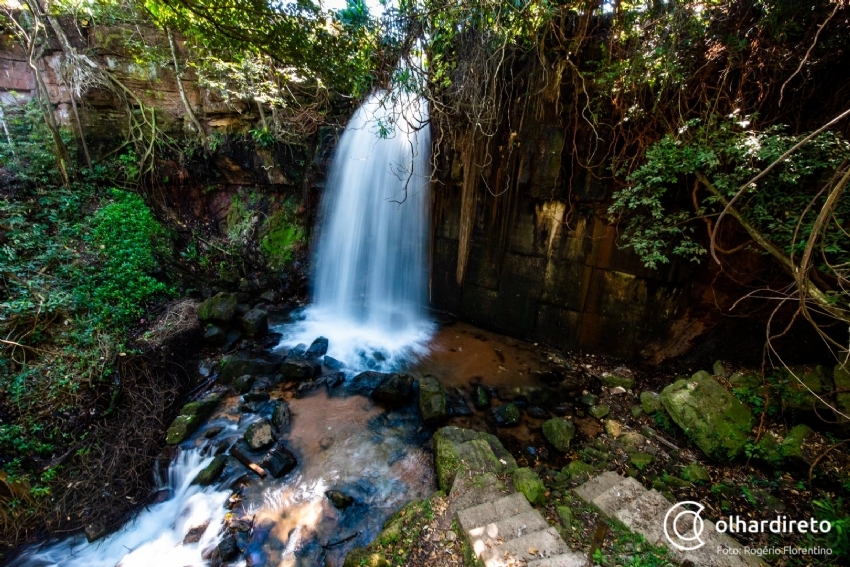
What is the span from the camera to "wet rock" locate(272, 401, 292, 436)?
4.43 metres

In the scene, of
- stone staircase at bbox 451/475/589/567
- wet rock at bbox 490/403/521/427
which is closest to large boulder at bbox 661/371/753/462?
wet rock at bbox 490/403/521/427

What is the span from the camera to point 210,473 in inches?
147

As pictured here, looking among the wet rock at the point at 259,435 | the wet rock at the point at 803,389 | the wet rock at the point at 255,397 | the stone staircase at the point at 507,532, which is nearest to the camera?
the stone staircase at the point at 507,532

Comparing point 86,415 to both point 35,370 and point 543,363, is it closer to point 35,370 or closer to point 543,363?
point 35,370

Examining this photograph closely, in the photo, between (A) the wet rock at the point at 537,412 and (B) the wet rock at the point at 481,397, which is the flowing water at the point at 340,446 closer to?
(B) the wet rock at the point at 481,397

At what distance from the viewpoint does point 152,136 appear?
7617 mm

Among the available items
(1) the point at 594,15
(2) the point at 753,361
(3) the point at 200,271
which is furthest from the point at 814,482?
(3) the point at 200,271

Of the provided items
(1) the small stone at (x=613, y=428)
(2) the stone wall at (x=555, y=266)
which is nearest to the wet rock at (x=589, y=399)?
(1) the small stone at (x=613, y=428)

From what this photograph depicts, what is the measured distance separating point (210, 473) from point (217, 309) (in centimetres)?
325

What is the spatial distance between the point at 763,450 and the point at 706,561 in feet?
7.11

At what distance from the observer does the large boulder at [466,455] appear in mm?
3467

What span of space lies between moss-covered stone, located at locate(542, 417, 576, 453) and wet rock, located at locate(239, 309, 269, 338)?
18.0 ft

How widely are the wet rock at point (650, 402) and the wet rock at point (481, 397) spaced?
232 centimetres


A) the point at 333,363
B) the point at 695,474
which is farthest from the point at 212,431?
the point at 695,474
